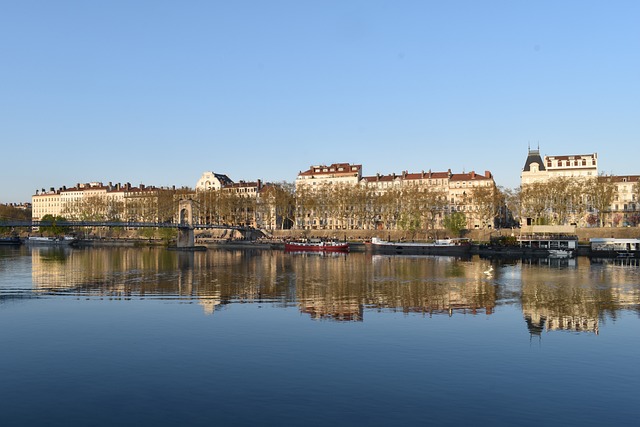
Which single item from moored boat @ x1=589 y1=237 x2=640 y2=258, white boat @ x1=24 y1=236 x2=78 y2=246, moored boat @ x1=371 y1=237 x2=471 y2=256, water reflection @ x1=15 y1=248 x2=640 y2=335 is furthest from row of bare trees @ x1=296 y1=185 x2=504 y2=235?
water reflection @ x1=15 y1=248 x2=640 y2=335

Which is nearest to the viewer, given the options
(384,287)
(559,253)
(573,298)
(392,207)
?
(573,298)

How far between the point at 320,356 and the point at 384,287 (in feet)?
55.9

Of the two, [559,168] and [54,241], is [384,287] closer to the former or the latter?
[559,168]

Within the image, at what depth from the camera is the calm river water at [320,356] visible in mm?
12445

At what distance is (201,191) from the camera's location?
4936 inches

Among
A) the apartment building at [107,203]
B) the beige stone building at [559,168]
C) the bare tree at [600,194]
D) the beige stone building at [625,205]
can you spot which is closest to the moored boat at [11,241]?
the apartment building at [107,203]

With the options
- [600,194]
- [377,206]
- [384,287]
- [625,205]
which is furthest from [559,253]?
[625,205]

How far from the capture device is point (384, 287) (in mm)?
33594

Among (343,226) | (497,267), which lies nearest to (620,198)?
(343,226)

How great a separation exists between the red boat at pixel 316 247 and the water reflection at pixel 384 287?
96.3ft

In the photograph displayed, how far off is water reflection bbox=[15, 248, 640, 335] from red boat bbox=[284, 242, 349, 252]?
96.3ft

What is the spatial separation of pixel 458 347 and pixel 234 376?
6989 mm

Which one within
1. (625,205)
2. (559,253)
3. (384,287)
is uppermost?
(625,205)

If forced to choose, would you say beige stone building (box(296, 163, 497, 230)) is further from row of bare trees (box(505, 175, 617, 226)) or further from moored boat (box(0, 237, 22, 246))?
moored boat (box(0, 237, 22, 246))
